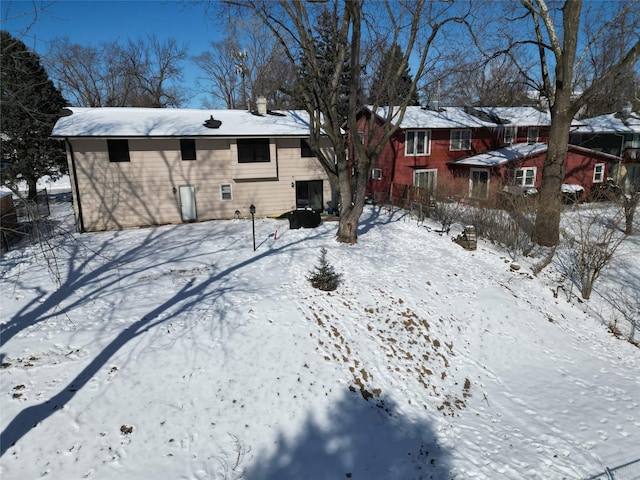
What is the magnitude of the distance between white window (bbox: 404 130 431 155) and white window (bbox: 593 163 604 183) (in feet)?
37.6

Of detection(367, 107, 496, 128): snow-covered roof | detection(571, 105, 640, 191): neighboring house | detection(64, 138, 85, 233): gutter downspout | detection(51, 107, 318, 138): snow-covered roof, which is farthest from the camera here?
detection(571, 105, 640, 191): neighboring house

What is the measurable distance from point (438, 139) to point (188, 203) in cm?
1720

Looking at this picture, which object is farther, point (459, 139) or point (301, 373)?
point (459, 139)

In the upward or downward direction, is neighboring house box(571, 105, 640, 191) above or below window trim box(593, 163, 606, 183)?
above

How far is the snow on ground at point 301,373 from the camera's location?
594cm

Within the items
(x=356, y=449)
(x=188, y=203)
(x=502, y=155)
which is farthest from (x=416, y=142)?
(x=356, y=449)

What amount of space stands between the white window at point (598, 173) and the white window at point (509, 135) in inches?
219

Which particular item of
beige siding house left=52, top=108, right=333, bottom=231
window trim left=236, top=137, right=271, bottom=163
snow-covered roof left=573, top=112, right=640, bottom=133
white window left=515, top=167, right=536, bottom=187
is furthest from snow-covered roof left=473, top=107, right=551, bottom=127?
window trim left=236, top=137, right=271, bottom=163

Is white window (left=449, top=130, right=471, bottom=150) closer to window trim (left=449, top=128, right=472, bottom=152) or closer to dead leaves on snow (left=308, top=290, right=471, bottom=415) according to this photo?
window trim (left=449, top=128, right=472, bottom=152)

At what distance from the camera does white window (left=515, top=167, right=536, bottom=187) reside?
2520 cm

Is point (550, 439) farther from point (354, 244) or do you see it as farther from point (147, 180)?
point (147, 180)

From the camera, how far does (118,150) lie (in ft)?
56.9

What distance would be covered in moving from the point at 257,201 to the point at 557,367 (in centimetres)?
1470

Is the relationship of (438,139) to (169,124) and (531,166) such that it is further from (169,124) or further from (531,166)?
(169,124)
